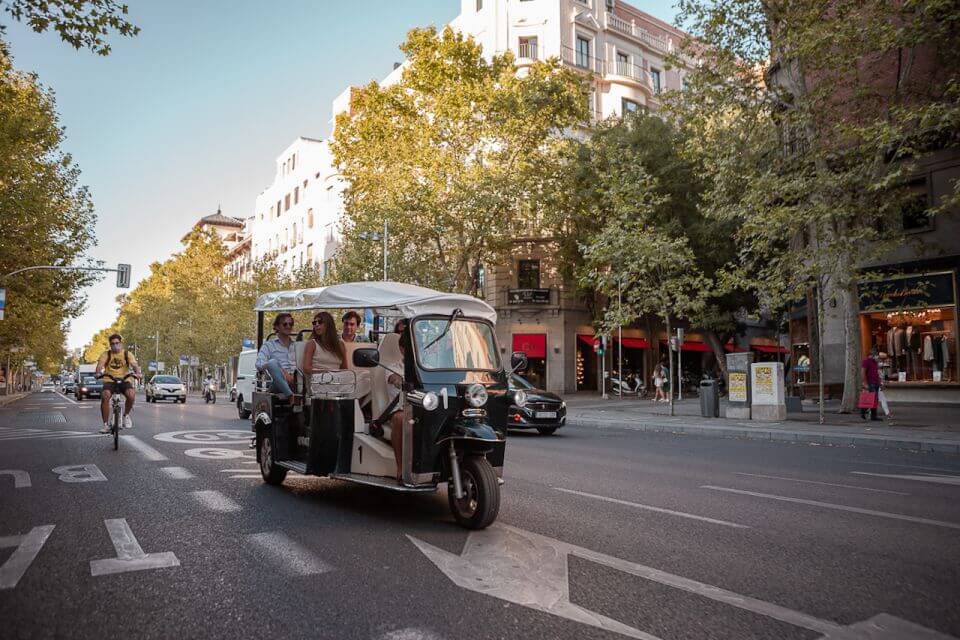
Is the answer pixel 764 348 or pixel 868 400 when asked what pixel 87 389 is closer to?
pixel 868 400

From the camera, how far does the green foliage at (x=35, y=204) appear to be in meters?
24.1

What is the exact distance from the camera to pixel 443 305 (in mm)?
6660

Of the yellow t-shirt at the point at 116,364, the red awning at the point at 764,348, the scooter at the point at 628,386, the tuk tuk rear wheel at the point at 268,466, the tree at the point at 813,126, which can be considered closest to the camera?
the tuk tuk rear wheel at the point at 268,466

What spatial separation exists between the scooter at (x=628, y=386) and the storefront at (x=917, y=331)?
13222 millimetres

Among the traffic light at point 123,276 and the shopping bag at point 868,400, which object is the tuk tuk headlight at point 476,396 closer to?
the shopping bag at point 868,400

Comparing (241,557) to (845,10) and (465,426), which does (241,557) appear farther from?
(845,10)

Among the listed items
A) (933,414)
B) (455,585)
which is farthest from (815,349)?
(455,585)

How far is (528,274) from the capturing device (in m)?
40.0

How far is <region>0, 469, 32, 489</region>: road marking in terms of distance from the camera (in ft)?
26.0

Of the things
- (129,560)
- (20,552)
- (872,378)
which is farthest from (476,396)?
(872,378)

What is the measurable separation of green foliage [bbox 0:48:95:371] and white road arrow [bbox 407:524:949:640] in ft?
76.7

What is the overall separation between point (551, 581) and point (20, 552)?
3.63 metres

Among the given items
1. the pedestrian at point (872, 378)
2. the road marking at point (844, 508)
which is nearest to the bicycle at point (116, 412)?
the road marking at point (844, 508)

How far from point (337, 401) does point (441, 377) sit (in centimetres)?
109
